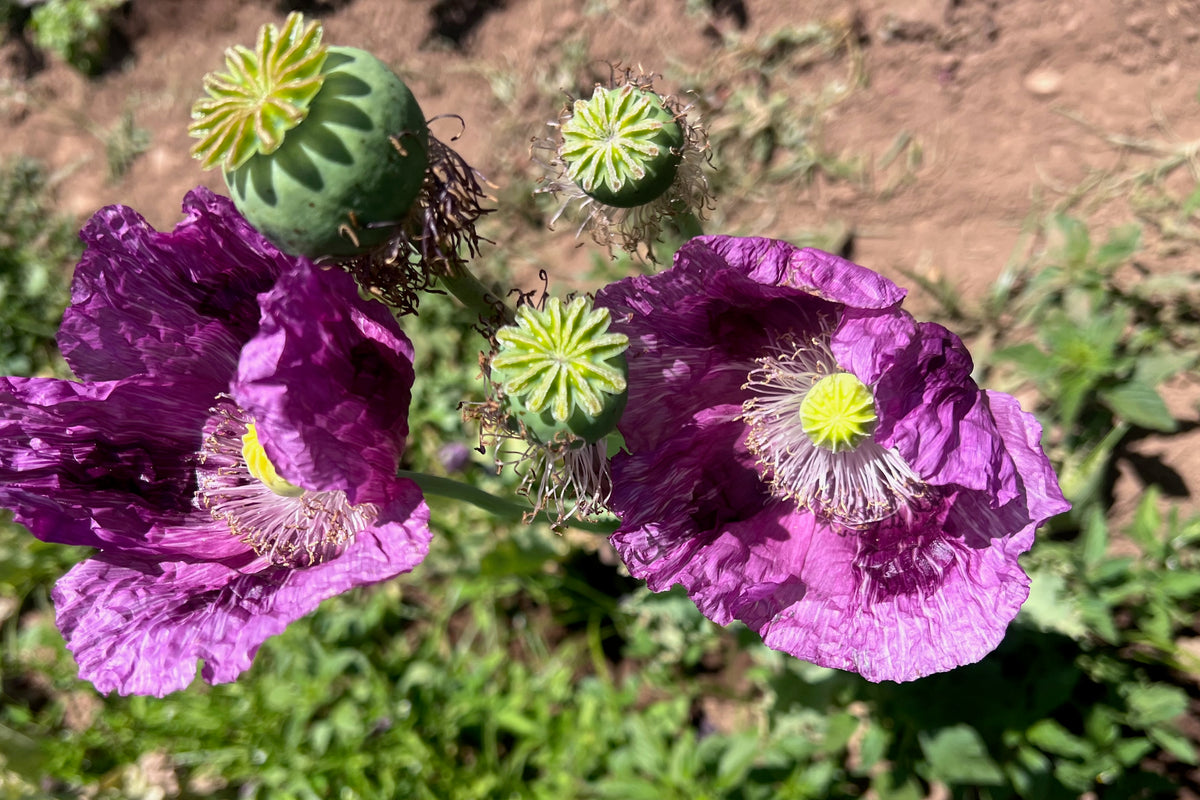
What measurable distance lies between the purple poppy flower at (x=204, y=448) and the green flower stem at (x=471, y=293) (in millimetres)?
128


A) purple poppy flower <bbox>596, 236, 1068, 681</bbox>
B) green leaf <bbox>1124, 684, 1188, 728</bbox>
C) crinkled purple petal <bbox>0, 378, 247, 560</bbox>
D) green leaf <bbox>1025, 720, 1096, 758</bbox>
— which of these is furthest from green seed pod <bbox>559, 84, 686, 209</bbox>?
green leaf <bbox>1124, 684, 1188, 728</bbox>

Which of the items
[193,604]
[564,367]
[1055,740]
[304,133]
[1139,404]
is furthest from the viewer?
[1139,404]

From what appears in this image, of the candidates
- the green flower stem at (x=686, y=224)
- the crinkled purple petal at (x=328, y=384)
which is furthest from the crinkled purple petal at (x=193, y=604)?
the green flower stem at (x=686, y=224)

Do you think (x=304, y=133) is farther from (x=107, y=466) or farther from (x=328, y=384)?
(x=107, y=466)

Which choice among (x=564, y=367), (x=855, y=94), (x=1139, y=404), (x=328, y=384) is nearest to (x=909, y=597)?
(x=564, y=367)

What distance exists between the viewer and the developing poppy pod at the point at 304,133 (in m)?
1.23

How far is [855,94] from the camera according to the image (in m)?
3.59

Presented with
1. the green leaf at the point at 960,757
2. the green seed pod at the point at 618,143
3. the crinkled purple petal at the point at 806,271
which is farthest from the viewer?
the green leaf at the point at 960,757

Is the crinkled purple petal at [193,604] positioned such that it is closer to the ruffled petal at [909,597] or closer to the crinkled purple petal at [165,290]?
the crinkled purple petal at [165,290]

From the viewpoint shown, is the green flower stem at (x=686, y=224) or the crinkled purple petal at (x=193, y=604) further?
the green flower stem at (x=686, y=224)

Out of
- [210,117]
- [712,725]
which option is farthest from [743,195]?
[210,117]

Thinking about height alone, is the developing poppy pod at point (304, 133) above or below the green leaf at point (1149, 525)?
above

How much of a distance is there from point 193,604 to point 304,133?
917 mm

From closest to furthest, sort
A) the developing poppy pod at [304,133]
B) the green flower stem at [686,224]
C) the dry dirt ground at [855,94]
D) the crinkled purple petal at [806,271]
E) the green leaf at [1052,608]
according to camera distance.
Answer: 1. the developing poppy pod at [304,133]
2. the crinkled purple petal at [806,271]
3. the green flower stem at [686,224]
4. the green leaf at [1052,608]
5. the dry dirt ground at [855,94]
